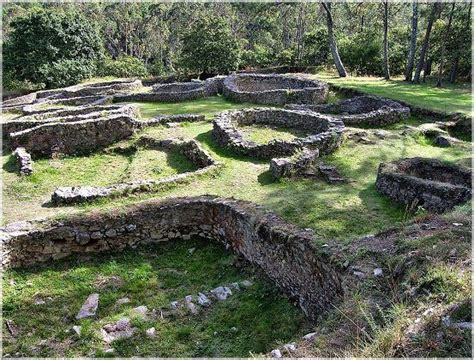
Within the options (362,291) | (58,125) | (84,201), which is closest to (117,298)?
(84,201)

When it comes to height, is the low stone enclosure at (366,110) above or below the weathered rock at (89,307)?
above

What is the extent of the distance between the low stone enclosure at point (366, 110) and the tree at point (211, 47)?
1687 cm

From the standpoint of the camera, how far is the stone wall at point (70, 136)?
567 inches

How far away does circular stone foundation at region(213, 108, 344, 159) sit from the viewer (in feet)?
41.3

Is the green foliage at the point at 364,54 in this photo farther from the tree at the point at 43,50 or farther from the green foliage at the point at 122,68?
the tree at the point at 43,50

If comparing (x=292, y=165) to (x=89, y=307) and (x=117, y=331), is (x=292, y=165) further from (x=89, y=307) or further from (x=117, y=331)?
(x=117, y=331)

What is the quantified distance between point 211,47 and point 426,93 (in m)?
17.6

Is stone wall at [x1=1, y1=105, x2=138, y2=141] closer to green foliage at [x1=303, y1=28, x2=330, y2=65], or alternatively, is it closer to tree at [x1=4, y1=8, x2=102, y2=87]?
tree at [x1=4, y1=8, x2=102, y2=87]

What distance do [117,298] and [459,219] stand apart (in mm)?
5664

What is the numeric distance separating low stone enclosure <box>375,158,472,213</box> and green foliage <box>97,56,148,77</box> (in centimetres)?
3342

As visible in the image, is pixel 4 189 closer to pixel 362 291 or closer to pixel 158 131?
pixel 158 131

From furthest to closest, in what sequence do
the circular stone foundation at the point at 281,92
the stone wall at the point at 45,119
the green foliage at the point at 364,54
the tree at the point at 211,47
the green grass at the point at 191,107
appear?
the tree at the point at 211,47
the green foliage at the point at 364,54
the circular stone foundation at the point at 281,92
the green grass at the point at 191,107
the stone wall at the point at 45,119

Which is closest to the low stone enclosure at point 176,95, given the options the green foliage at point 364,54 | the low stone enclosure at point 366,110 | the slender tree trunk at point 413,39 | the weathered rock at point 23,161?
the low stone enclosure at point 366,110

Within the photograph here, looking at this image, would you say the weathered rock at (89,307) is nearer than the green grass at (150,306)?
No
